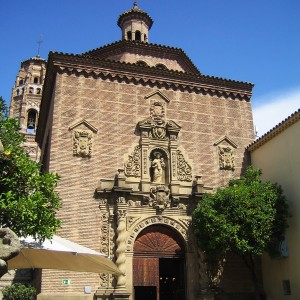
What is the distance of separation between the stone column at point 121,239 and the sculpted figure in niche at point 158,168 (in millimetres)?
1956

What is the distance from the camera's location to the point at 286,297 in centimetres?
1612

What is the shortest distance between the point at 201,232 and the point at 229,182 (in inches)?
117

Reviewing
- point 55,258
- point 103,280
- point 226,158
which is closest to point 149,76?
point 226,158

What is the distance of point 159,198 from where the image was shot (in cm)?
1702

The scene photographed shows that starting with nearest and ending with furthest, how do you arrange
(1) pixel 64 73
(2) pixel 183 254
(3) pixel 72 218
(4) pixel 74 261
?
(4) pixel 74 261 → (3) pixel 72 218 → (2) pixel 183 254 → (1) pixel 64 73

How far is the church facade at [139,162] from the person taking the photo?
52.3 ft

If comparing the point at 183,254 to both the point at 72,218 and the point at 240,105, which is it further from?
the point at 240,105

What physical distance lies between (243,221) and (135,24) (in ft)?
49.8

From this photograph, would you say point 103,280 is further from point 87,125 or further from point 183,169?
point 87,125

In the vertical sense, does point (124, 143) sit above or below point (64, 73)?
below

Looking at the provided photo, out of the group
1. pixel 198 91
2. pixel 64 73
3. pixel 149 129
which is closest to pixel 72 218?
pixel 149 129

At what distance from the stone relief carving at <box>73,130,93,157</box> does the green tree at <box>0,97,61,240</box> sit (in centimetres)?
611

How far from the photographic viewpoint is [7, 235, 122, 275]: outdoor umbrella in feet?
28.3

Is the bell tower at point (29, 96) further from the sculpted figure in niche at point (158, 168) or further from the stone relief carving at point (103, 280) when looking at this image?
the stone relief carving at point (103, 280)
